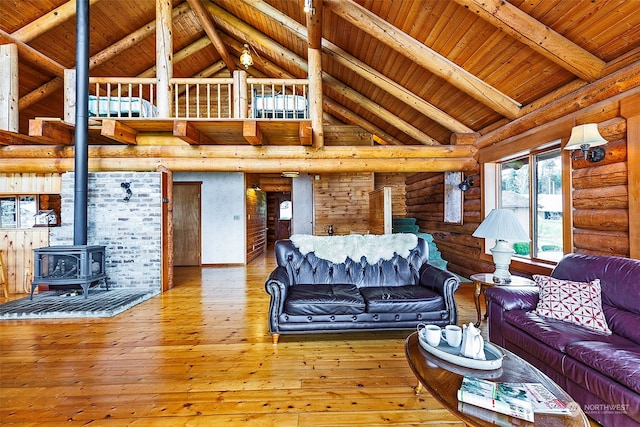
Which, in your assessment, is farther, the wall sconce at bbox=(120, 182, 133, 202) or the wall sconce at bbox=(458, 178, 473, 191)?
the wall sconce at bbox=(458, 178, 473, 191)

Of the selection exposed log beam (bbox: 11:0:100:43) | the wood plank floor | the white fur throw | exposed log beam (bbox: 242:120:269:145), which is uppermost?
exposed log beam (bbox: 11:0:100:43)

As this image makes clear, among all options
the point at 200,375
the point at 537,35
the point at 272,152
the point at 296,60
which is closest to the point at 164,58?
the point at 272,152

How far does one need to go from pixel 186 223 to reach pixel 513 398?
24.5 feet

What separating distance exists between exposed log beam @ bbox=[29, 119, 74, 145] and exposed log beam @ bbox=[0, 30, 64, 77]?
995 millimetres

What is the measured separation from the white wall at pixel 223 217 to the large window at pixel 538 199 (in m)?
5.60

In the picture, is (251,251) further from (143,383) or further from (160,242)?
(143,383)

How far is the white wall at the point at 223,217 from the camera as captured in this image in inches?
294

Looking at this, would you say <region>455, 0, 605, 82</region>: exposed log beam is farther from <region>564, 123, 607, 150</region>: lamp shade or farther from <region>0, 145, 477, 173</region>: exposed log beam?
<region>0, 145, 477, 173</region>: exposed log beam

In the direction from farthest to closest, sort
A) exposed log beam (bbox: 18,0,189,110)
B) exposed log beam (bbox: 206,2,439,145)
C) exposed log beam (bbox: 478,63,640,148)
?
exposed log beam (bbox: 206,2,439,145) < exposed log beam (bbox: 18,0,189,110) < exposed log beam (bbox: 478,63,640,148)

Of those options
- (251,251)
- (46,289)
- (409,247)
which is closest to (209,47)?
(251,251)

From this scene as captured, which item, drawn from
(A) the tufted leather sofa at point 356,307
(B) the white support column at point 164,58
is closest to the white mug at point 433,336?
(A) the tufted leather sofa at point 356,307

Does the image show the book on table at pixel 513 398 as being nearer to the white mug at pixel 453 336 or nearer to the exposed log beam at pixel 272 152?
the white mug at pixel 453 336

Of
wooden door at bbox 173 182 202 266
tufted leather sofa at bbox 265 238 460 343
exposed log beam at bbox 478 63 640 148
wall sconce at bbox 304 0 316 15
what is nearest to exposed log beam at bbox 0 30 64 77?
wooden door at bbox 173 182 202 266

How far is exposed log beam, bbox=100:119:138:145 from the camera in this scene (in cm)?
442
